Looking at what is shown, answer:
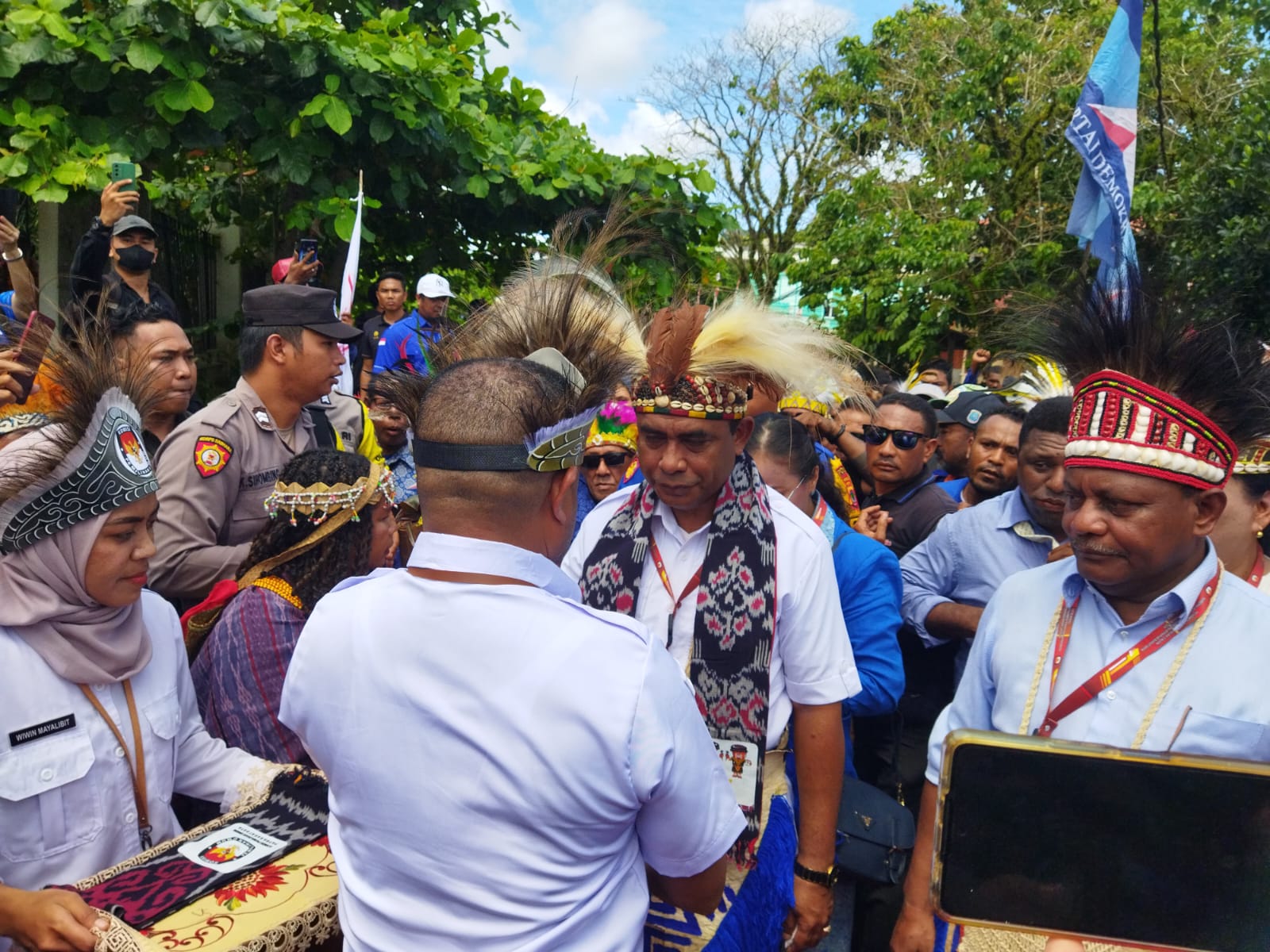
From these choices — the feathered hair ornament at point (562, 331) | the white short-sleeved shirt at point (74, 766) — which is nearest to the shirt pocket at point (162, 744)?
the white short-sleeved shirt at point (74, 766)

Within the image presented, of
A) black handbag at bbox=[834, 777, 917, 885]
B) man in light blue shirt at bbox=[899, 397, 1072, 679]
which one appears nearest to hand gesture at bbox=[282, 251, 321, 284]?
man in light blue shirt at bbox=[899, 397, 1072, 679]

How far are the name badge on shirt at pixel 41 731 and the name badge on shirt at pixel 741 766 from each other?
5.03ft

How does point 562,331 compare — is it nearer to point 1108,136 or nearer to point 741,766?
point 741,766

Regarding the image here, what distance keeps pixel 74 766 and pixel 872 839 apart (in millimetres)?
2244

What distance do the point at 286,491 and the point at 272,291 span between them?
124 cm

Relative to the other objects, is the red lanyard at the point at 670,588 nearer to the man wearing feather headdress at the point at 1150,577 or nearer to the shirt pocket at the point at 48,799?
the man wearing feather headdress at the point at 1150,577

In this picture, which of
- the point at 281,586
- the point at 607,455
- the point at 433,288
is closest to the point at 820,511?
the point at 607,455

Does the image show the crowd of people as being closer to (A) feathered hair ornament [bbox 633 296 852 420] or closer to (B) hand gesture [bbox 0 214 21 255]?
(A) feathered hair ornament [bbox 633 296 852 420]

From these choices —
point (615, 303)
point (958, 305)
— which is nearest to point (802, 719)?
point (615, 303)

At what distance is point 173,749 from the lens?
2424 millimetres

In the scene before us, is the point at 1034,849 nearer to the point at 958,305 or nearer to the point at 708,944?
the point at 708,944

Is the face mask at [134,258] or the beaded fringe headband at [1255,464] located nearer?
the beaded fringe headband at [1255,464]

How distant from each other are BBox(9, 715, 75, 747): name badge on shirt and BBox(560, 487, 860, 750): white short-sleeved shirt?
140cm

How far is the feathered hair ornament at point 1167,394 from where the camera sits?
1988 mm
